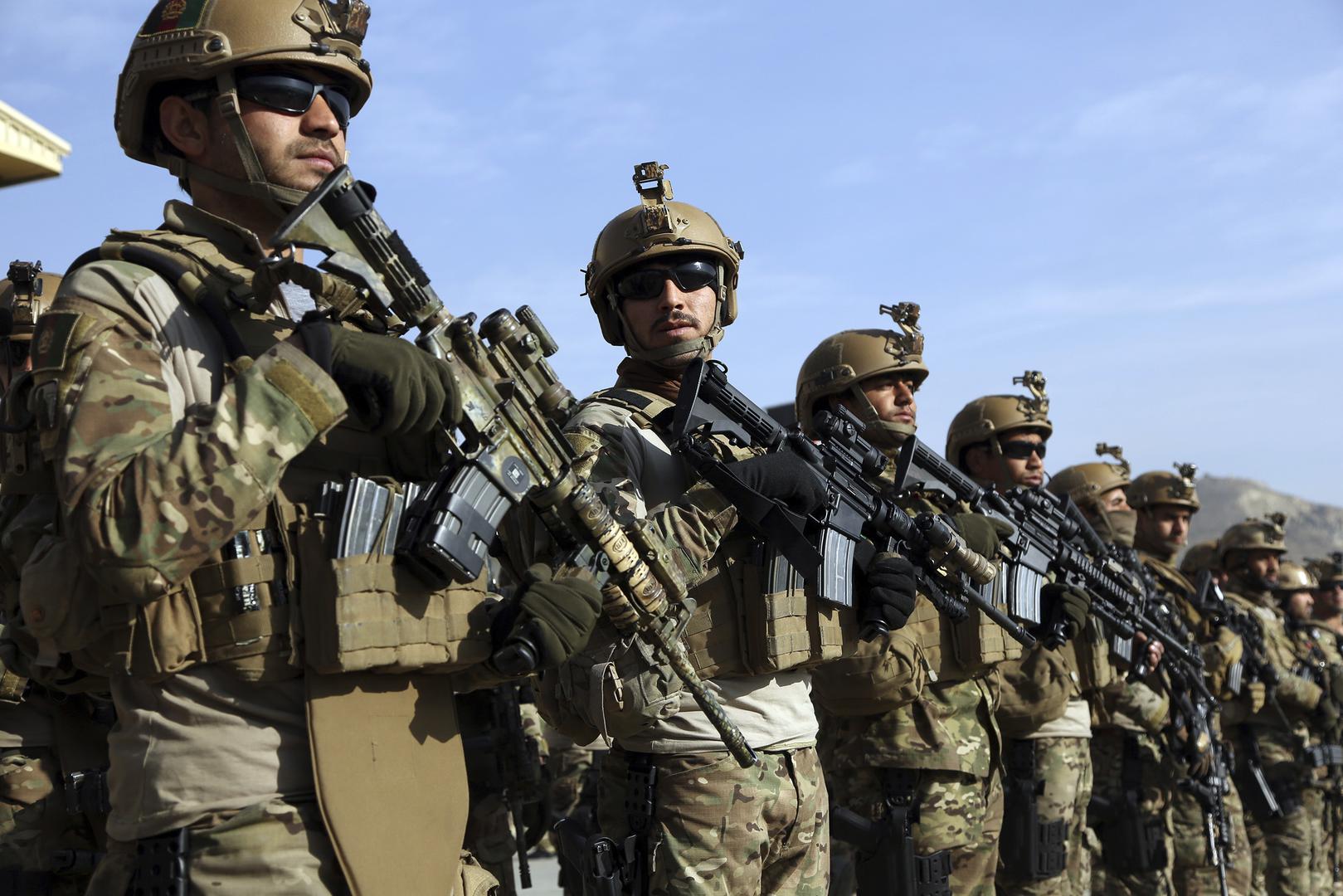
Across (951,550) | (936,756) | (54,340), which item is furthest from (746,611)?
(54,340)

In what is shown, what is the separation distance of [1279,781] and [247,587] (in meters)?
11.8

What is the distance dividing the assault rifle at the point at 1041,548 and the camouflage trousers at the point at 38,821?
3.58 meters

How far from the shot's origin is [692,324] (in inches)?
202

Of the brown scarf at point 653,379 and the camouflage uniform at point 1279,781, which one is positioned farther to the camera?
the camouflage uniform at point 1279,781

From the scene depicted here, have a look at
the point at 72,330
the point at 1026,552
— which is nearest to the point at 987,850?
the point at 1026,552

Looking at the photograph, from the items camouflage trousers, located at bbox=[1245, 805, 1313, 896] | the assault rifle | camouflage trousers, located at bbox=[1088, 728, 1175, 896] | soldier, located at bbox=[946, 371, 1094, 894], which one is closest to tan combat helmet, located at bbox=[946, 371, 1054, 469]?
soldier, located at bbox=[946, 371, 1094, 894]

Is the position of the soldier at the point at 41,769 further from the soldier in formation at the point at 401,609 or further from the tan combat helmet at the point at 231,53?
the tan combat helmet at the point at 231,53

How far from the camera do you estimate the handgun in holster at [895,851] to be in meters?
6.15

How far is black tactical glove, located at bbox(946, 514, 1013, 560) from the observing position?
20.5ft

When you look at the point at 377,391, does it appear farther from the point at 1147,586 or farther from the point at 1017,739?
the point at 1147,586

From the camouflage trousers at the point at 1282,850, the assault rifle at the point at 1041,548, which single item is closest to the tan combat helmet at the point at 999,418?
the assault rifle at the point at 1041,548

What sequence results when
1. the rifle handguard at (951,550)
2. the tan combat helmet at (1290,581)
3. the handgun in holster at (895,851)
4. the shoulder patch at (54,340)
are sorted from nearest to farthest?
the shoulder patch at (54,340), the rifle handguard at (951,550), the handgun in holster at (895,851), the tan combat helmet at (1290,581)

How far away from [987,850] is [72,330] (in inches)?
202

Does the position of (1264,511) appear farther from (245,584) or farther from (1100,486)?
(245,584)
